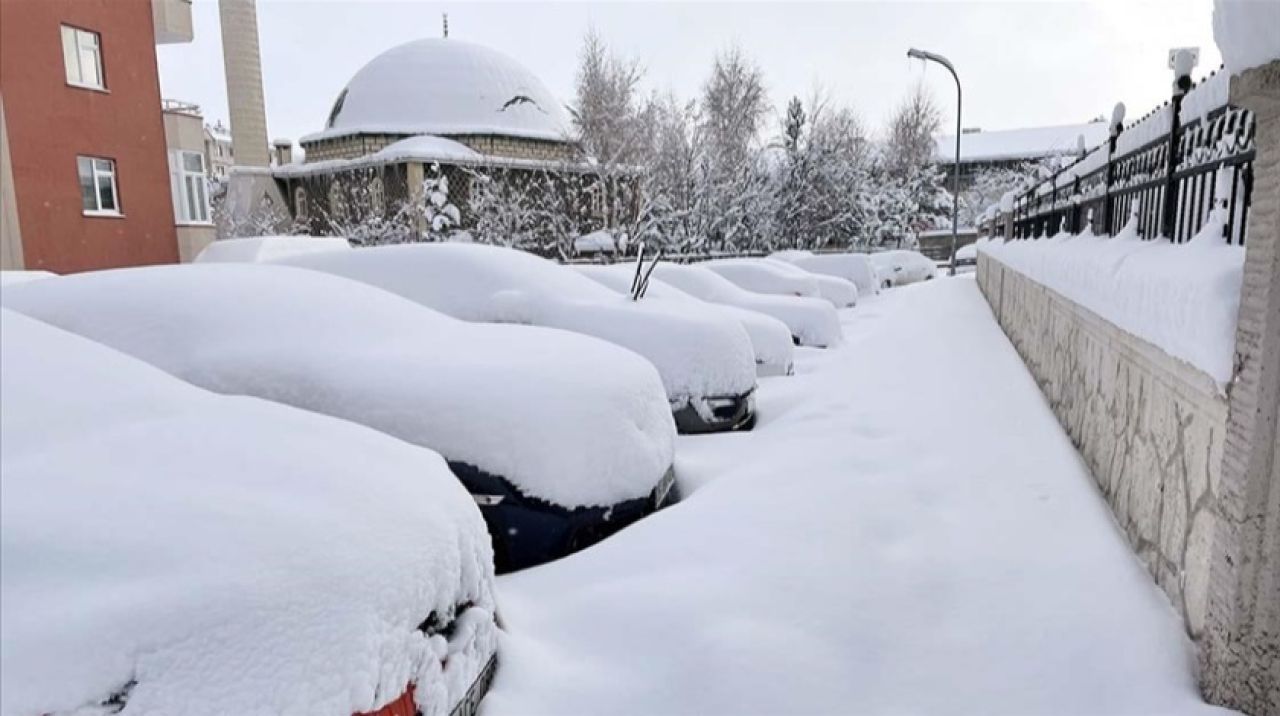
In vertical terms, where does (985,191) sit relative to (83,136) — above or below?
above

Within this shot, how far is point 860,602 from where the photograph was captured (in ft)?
9.32

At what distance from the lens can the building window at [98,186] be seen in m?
16.3

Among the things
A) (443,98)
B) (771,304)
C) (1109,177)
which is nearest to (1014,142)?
(443,98)

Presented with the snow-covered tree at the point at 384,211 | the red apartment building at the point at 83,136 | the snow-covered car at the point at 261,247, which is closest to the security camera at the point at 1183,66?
the snow-covered car at the point at 261,247

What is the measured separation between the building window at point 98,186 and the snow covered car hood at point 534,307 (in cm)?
1407

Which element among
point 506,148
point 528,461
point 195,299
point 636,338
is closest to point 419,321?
point 195,299

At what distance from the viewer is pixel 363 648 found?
1.60m

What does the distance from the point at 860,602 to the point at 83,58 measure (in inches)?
776

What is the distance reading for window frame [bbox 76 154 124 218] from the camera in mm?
16203

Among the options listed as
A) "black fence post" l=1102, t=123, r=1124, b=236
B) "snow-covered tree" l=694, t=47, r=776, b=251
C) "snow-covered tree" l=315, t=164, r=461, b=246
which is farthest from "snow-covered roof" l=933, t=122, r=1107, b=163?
"black fence post" l=1102, t=123, r=1124, b=236

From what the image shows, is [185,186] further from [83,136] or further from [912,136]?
[912,136]

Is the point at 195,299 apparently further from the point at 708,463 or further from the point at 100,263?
the point at 100,263

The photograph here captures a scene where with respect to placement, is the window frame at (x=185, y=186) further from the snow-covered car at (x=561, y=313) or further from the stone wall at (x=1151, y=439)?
the stone wall at (x=1151, y=439)

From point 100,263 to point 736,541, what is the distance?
1856 cm
